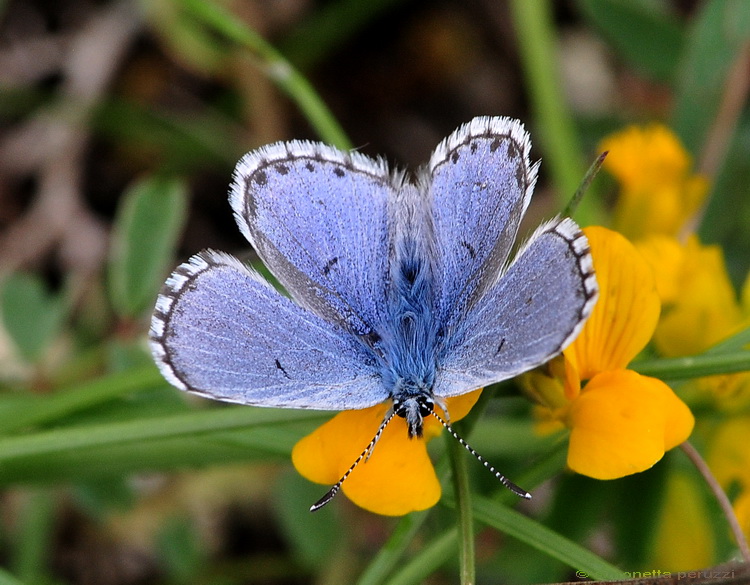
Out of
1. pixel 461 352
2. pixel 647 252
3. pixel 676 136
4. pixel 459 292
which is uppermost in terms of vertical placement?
pixel 676 136

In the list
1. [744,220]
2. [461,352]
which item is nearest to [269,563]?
[461,352]

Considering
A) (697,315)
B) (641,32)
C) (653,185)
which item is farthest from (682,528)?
(641,32)

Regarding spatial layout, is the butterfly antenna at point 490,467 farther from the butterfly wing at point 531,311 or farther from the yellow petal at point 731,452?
the yellow petal at point 731,452

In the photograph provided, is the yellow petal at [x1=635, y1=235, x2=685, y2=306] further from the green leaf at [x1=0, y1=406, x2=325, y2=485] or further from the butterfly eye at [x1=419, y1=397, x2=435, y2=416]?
the green leaf at [x1=0, y1=406, x2=325, y2=485]

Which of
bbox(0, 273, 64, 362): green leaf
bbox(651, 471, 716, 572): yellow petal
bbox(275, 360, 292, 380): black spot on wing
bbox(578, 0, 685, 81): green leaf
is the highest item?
bbox(578, 0, 685, 81): green leaf

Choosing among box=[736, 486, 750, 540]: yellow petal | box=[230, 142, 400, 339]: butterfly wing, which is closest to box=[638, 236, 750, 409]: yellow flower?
box=[736, 486, 750, 540]: yellow petal

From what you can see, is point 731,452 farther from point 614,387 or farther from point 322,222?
point 322,222

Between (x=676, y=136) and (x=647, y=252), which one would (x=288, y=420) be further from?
(x=676, y=136)
